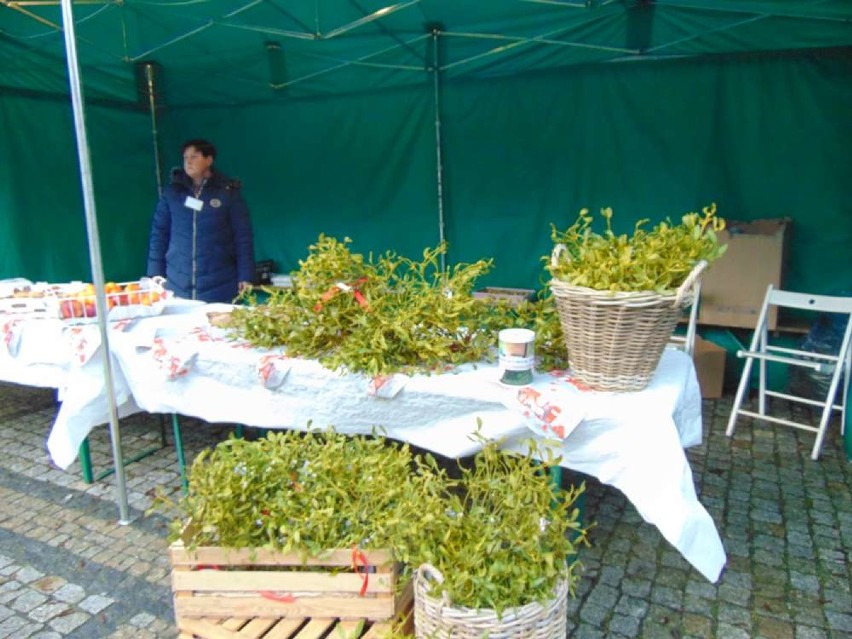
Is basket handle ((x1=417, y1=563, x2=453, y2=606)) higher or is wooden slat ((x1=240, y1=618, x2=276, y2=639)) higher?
basket handle ((x1=417, y1=563, x2=453, y2=606))

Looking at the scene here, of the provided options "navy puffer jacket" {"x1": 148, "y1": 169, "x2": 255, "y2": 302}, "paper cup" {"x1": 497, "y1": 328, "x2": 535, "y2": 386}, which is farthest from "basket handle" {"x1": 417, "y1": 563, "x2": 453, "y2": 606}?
"navy puffer jacket" {"x1": 148, "y1": 169, "x2": 255, "y2": 302}

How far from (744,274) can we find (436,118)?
8.69 feet

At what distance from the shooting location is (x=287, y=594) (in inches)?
63.4

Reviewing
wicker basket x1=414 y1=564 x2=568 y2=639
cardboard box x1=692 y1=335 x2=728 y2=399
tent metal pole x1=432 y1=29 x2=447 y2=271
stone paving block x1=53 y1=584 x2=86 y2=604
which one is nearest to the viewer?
wicker basket x1=414 y1=564 x2=568 y2=639

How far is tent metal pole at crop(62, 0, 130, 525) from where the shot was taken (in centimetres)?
234

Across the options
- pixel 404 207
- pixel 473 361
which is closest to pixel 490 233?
pixel 404 207

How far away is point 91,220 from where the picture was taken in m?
2.46

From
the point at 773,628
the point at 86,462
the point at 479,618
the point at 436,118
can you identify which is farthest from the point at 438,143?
the point at 479,618

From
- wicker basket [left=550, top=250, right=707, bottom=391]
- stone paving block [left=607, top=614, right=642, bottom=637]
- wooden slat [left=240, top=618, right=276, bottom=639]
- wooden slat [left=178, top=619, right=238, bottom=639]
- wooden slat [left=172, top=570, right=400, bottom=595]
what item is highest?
wicker basket [left=550, top=250, right=707, bottom=391]

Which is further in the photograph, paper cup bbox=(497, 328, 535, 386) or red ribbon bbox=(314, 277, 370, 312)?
red ribbon bbox=(314, 277, 370, 312)

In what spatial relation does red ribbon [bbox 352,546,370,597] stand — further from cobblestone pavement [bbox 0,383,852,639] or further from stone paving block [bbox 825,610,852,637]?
stone paving block [bbox 825,610,852,637]

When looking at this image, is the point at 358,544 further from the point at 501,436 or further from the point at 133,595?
the point at 133,595

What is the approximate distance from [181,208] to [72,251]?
118 inches

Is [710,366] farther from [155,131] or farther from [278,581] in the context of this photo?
[155,131]
